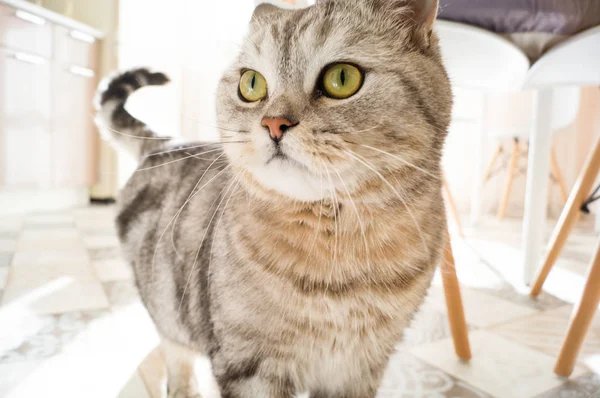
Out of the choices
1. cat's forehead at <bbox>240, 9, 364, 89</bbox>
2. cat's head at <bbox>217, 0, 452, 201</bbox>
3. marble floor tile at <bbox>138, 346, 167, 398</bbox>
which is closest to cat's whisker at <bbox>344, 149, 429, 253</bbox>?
cat's head at <bbox>217, 0, 452, 201</bbox>

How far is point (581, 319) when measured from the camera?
3.11 feet

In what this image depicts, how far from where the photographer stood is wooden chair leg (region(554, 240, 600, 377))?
0.93m

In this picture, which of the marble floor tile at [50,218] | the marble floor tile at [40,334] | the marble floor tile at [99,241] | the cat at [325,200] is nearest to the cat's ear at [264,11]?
the cat at [325,200]

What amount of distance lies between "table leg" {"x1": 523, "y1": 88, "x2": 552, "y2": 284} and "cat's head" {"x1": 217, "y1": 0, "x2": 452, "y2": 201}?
1.03 m

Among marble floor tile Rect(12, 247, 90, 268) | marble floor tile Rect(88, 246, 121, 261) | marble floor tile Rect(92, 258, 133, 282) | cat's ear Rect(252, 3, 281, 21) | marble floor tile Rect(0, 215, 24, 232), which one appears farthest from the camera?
marble floor tile Rect(0, 215, 24, 232)

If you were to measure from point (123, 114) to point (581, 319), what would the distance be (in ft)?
3.76

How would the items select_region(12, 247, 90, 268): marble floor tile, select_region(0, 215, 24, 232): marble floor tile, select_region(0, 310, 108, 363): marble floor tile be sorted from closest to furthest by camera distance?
1. select_region(0, 310, 108, 363): marble floor tile
2. select_region(12, 247, 90, 268): marble floor tile
3. select_region(0, 215, 24, 232): marble floor tile

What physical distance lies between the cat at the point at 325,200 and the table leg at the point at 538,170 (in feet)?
3.17

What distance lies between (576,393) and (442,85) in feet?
2.29

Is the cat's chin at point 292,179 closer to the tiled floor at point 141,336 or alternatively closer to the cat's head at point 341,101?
the cat's head at point 341,101

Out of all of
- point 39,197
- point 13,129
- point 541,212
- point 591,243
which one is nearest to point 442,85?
point 541,212

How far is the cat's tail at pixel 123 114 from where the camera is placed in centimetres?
114

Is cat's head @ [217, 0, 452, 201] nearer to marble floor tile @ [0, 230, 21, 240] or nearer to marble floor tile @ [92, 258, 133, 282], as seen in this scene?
marble floor tile @ [92, 258, 133, 282]

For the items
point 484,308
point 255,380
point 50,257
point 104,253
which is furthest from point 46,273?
point 484,308
